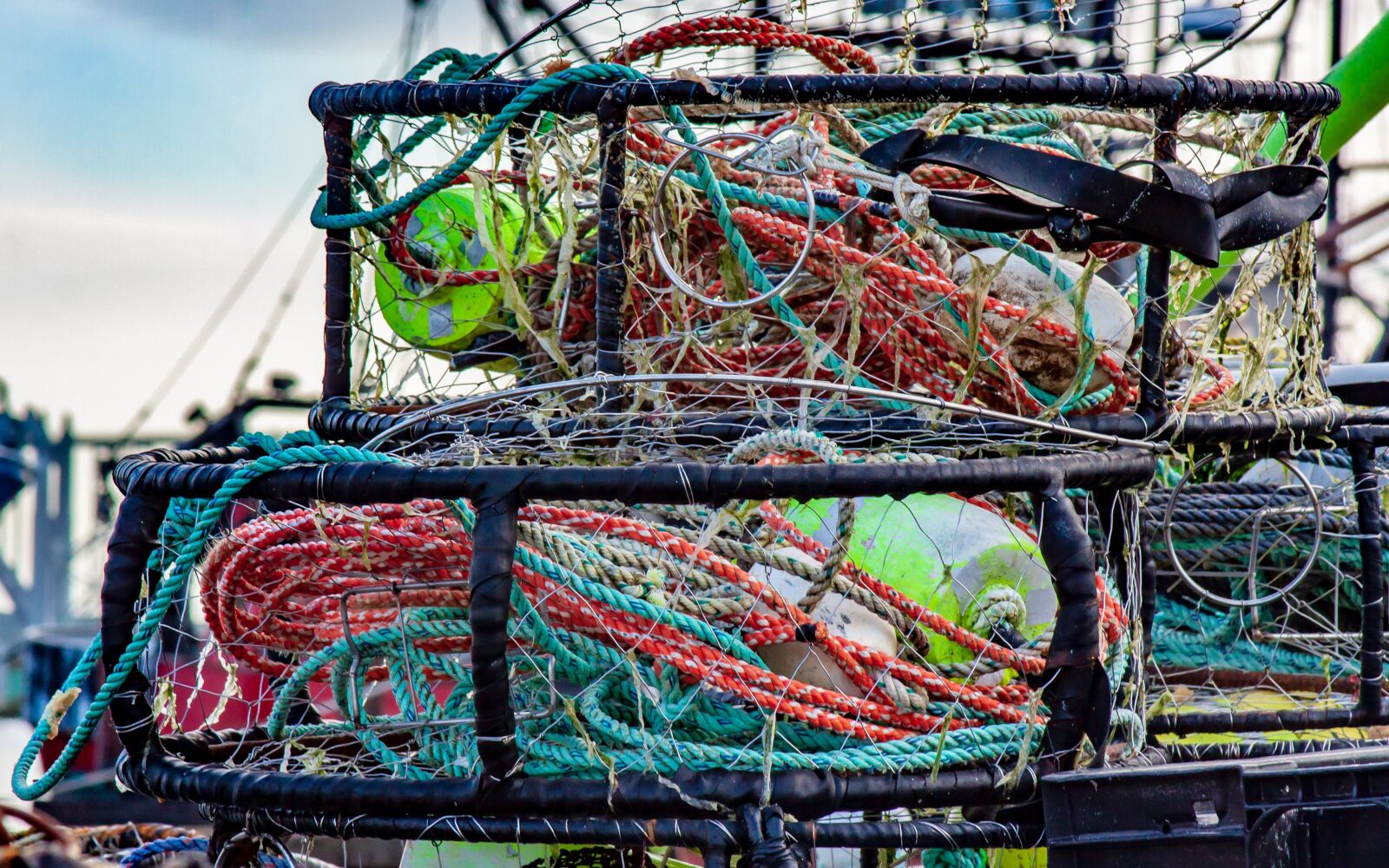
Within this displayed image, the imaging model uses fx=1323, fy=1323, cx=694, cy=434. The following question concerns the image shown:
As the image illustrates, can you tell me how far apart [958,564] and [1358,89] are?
1.64m

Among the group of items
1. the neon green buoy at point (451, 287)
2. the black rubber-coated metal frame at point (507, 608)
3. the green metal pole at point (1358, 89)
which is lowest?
the black rubber-coated metal frame at point (507, 608)

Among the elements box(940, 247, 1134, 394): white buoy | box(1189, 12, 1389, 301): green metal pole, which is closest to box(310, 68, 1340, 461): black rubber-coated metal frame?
box(940, 247, 1134, 394): white buoy

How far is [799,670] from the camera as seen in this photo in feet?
6.41

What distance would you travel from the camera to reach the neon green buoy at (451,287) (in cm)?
254

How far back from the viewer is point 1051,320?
217 centimetres

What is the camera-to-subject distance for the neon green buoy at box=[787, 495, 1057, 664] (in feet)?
6.86

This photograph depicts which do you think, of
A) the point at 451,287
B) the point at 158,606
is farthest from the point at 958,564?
the point at 158,606

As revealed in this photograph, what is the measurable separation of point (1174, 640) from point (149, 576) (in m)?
2.17

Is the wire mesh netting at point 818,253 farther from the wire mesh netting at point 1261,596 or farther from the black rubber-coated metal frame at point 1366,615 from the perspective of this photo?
the wire mesh netting at point 1261,596

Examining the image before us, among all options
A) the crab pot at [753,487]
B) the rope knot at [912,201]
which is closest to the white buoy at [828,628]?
the crab pot at [753,487]

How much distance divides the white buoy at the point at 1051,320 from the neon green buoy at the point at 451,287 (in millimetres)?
867

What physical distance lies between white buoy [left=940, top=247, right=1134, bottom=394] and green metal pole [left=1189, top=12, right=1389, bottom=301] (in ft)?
2.30

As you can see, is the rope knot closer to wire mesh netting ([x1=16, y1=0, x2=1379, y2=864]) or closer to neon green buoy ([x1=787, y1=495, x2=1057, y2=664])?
wire mesh netting ([x1=16, y1=0, x2=1379, y2=864])

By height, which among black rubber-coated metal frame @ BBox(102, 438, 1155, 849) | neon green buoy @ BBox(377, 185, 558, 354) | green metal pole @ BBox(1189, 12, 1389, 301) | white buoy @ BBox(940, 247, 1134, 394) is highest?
green metal pole @ BBox(1189, 12, 1389, 301)
